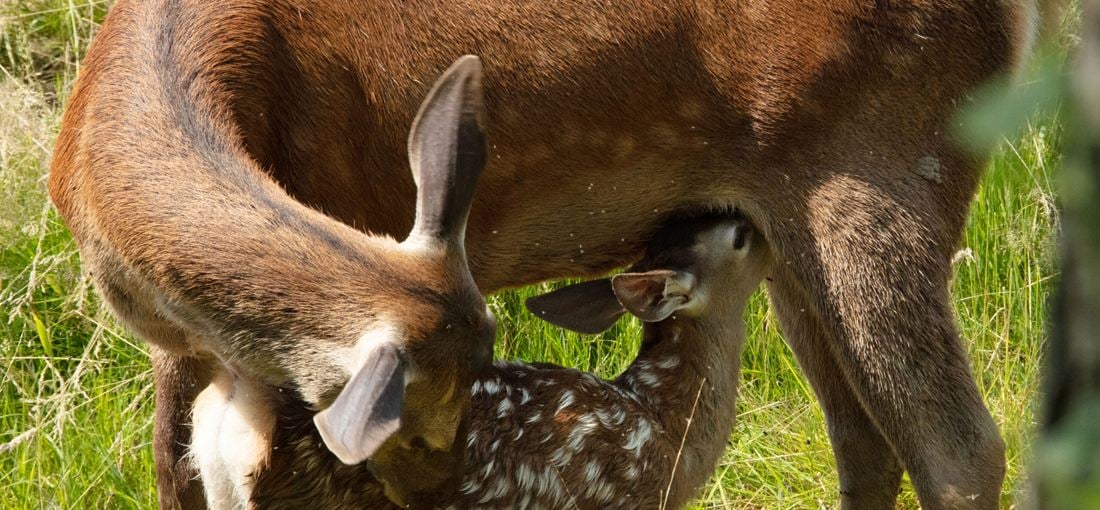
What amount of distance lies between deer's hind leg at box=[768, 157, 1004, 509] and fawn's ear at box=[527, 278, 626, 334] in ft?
2.27

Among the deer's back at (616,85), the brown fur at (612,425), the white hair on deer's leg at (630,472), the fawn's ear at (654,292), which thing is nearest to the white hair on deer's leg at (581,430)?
the brown fur at (612,425)

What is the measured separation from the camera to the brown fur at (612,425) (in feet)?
10.7

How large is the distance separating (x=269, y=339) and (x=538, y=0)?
115 centimetres

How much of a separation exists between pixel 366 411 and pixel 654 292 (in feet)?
4.78

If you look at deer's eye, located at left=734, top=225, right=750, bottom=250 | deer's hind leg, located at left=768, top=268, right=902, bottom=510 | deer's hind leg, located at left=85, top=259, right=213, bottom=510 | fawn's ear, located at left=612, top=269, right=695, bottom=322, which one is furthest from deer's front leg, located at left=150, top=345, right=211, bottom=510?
deer's hind leg, located at left=768, top=268, right=902, bottom=510

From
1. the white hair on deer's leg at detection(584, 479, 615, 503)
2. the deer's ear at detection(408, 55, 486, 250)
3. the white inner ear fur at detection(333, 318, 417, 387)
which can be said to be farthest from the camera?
the white hair on deer's leg at detection(584, 479, 615, 503)

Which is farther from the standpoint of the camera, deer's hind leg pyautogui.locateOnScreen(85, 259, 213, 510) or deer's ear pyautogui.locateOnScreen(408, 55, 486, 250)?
deer's hind leg pyautogui.locateOnScreen(85, 259, 213, 510)

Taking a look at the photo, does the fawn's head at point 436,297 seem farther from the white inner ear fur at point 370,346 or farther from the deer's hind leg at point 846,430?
the deer's hind leg at point 846,430

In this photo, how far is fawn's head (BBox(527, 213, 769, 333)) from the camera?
13.1 ft

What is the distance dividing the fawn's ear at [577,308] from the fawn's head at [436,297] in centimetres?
104

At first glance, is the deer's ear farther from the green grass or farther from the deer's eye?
the green grass

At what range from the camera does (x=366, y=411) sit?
2.70 m

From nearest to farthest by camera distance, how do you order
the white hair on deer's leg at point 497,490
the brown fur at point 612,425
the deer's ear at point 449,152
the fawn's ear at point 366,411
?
the fawn's ear at point 366,411, the deer's ear at point 449,152, the brown fur at point 612,425, the white hair on deer's leg at point 497,490

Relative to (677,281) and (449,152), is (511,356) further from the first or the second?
(449,152)
